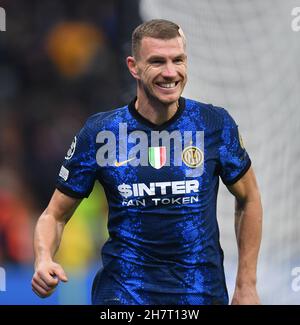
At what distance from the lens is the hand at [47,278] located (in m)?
2.80

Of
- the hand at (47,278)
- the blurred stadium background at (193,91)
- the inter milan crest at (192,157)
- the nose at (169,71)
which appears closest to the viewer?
the hand at (47,278)

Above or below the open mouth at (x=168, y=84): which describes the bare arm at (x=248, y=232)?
below

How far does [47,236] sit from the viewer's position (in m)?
3.11

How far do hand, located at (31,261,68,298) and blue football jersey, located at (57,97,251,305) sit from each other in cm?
32

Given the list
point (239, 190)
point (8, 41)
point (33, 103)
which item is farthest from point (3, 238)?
point (239, 190)

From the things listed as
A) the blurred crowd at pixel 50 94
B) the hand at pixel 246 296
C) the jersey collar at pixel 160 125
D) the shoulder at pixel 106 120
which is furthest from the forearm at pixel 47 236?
the blurred crowd at pixel 50 94

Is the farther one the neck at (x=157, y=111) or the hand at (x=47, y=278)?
the neck at (x=157, y=111)

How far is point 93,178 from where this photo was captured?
315 centimetres

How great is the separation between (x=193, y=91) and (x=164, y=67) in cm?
119

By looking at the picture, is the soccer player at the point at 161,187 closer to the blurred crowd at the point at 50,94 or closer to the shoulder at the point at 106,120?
the shoulder at the point at 106,120

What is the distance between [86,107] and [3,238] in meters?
0.88

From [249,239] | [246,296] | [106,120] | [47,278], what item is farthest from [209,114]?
[47,278]

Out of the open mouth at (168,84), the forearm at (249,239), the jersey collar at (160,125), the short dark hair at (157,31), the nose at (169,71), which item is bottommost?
the forearm at (249,239)
